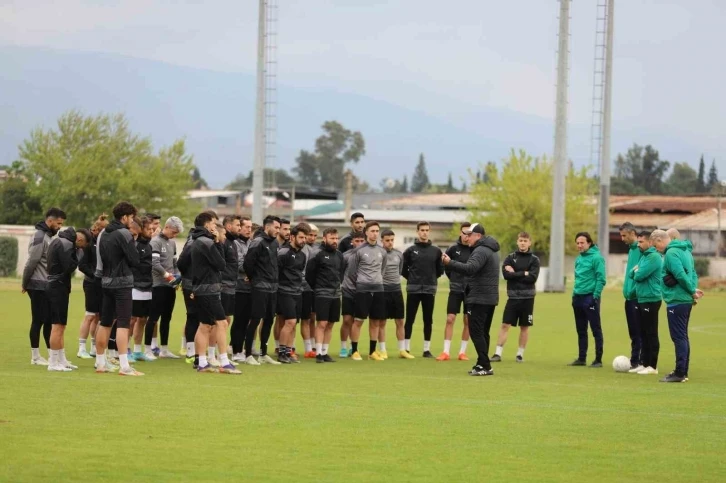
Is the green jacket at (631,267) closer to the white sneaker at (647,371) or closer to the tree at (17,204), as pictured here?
the white sneaker at (647,371)

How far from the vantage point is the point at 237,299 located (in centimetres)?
1858

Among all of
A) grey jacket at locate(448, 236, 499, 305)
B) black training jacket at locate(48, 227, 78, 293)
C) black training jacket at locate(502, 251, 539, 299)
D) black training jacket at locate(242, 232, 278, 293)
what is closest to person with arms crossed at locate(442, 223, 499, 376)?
grey jacket at locate(448, 236, 499, 305)

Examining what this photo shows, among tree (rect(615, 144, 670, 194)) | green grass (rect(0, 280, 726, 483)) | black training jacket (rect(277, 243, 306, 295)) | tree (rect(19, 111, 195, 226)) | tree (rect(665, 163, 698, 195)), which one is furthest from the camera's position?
tree (rect(665, 163, 698, 195))

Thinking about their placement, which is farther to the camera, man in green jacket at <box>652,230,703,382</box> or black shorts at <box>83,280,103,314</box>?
black shorts at <box>83,280,103,314</box>

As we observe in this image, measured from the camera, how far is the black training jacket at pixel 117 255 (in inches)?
619

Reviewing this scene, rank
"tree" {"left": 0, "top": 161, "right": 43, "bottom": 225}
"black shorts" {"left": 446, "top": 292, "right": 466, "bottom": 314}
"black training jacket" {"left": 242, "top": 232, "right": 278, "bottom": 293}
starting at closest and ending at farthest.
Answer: "black training jacket" {"left": 242, "top": 232, "right": 278, "bottom": 293}
"black shorts" {"left": 446, "top": 292, "right": 466, "bottom": 314}
"tree" {"left": 0, "top": 161, "right": 43, "bottom": 225}

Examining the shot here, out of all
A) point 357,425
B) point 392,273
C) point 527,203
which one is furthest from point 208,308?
point 527,203

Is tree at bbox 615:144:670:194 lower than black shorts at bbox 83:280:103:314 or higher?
higher

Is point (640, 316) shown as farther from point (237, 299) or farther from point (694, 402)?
point (237, 299)

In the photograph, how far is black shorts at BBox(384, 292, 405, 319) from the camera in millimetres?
20531

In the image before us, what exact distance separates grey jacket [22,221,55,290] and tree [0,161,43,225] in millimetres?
70241

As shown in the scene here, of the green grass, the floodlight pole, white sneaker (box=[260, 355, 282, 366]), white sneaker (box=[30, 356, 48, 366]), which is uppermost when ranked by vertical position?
the floodlight pole

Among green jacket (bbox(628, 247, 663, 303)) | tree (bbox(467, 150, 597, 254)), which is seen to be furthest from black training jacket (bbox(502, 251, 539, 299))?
tree (bbox(467, 150, 597, 254))

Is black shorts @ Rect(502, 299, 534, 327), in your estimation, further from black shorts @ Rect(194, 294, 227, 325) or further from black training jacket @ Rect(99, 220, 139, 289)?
black training jacket @ Rect(99, 220, 139, 289)
